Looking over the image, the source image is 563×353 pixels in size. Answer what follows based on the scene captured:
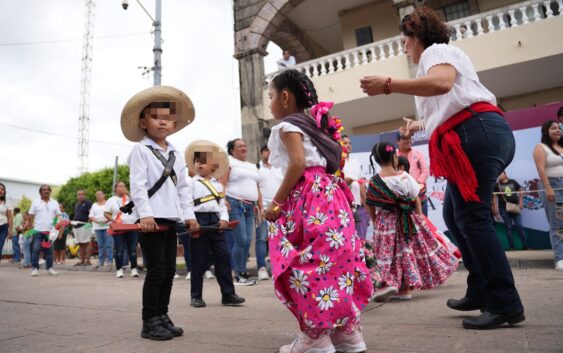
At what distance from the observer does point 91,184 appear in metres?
29.6

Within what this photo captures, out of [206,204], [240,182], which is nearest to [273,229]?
[206,204]

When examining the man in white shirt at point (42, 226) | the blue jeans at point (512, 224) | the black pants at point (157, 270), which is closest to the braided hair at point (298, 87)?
the black pants at point (157, 270)

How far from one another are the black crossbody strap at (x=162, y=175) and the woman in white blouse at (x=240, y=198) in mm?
2934

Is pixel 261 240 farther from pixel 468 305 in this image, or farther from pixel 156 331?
pixel 468 305

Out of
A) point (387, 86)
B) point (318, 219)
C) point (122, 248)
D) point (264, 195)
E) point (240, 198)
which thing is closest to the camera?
point (318, 219)

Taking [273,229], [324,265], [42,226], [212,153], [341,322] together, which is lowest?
[341,322]

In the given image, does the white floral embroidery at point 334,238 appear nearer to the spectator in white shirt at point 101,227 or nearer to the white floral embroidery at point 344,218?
the white floral embroidery at point 344,218

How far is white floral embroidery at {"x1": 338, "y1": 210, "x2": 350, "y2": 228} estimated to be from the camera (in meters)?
2.30

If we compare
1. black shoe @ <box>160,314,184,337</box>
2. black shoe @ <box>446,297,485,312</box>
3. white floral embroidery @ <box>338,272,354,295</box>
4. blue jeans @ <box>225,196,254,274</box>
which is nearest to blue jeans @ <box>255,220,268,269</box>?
blue jeans @ <box>225,196,254,274</box>

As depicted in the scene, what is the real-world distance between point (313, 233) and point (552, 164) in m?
4.70

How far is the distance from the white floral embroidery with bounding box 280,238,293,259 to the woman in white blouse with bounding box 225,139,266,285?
3868 mm

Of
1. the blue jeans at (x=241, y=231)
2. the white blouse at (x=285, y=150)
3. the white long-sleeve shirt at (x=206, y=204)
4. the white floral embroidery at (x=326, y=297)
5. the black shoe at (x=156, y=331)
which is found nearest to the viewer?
the white floral embroidery at (x=326, y=297)

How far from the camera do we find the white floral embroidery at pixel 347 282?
2189 millimetres

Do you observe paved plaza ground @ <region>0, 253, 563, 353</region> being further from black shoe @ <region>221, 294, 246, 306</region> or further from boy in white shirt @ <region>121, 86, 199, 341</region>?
boy in white shirt @ <region>121, 86, 199, 341</region>
